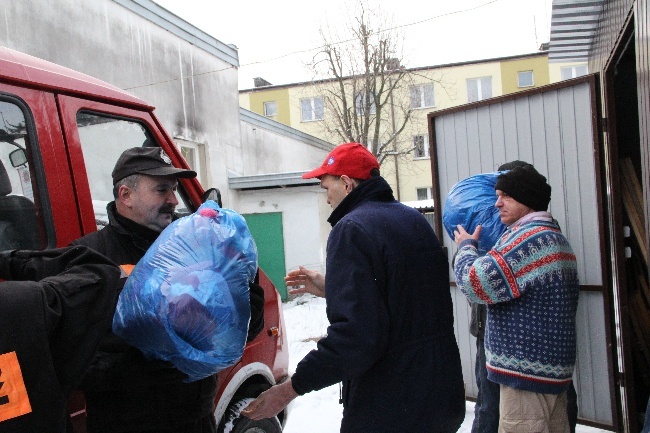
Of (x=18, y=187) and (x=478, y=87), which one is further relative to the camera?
(x=478, y=87)

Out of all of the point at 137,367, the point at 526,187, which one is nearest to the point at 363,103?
the point at 526,187

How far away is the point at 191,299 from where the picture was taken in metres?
1.75

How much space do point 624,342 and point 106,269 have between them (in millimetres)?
3288

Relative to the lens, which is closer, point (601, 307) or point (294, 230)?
point (601, 307)

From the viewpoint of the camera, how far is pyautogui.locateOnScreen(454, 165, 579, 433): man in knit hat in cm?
279

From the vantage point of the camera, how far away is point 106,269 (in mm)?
1562

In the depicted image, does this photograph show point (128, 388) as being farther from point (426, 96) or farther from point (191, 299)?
point (426, 96)

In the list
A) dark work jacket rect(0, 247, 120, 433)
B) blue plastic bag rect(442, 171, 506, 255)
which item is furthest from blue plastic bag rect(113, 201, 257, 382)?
blue plastic bag rect(442, 171, 506, 255)

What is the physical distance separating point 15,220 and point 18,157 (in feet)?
0.78

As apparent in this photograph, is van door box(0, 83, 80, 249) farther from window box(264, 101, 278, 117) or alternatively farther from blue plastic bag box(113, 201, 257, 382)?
window box(264, 101, 278, 117)

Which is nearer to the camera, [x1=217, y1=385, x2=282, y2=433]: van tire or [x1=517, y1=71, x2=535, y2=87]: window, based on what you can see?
[x1=217, y1=385, x2=282, y2=433]: van tire

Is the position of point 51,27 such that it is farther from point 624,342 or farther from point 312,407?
point 624,342

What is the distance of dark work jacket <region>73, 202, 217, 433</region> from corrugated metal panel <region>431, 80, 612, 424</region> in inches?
109

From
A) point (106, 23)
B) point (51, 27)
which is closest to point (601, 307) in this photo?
point (51, 27)
